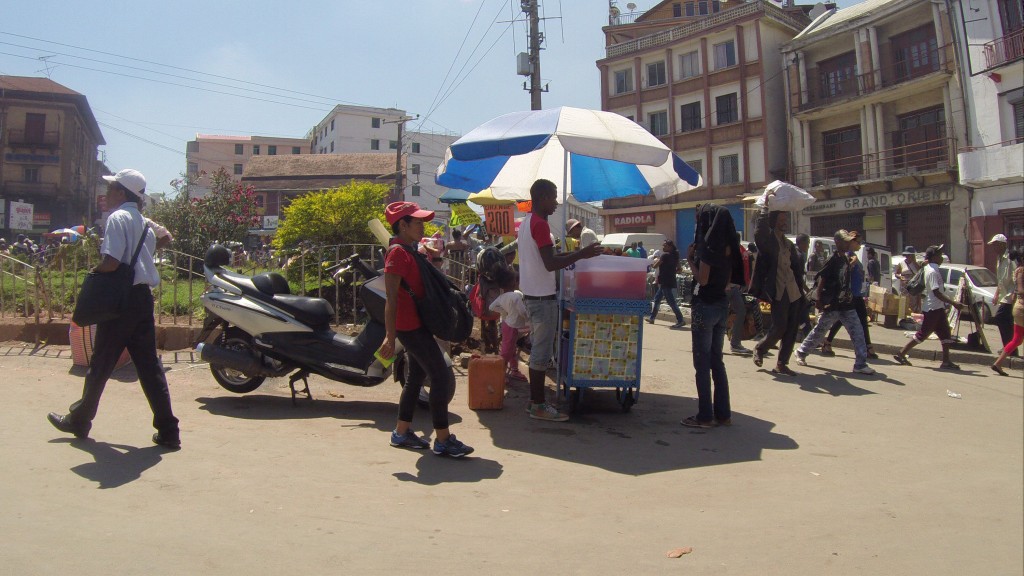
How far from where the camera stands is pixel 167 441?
14.6 ft

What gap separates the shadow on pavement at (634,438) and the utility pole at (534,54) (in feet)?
45.8

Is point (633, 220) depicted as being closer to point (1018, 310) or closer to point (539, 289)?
point (1018, 310)

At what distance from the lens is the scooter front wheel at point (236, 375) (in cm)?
602

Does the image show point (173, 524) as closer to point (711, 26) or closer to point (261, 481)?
point (261, 481)

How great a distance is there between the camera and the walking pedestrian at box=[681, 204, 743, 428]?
5441mm

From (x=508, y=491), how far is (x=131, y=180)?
124 inches

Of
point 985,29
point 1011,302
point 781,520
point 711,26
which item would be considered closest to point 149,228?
point 781,520

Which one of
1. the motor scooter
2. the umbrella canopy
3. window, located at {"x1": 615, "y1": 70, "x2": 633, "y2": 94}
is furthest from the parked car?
window, located at {"x1": 615, "y1": 70, "x2": 633, "y2": 94}

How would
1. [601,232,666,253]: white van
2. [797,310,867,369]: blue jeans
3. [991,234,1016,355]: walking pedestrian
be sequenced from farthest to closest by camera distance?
1. [601,232,666,253]: white van
2. [991,234,1016,355]: walking pedestrian
3. [797,310,867,369]: blue jeans

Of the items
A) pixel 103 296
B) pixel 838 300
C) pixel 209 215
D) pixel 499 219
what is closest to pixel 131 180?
pixel 103 296

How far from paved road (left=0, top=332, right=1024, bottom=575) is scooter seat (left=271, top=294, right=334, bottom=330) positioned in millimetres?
735

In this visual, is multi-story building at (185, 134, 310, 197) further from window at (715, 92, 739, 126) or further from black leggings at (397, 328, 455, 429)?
black leggings at (397, 328, 455, 429)

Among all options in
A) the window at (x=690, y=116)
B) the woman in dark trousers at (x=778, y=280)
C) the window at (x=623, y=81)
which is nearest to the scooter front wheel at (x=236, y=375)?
the woman in dark trousers at (x=778, y=280)

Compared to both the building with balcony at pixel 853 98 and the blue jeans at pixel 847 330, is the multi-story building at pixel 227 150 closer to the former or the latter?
the building with balcony at pixel 853 98
